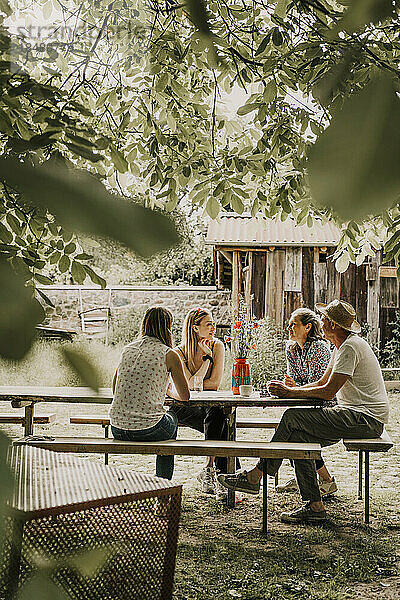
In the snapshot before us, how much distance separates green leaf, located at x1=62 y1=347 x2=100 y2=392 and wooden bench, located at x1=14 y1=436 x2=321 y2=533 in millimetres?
3502

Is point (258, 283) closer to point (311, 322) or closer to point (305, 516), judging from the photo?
point (311, 322)

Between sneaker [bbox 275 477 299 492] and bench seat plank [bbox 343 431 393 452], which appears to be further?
sneaker [bbox 275 477 299 492]

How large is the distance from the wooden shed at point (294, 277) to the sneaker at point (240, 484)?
5940 mm

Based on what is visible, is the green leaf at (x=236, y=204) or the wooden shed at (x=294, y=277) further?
the wooden shed at (x=294, y=277)

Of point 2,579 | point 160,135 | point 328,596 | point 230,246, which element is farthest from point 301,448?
point 230,246

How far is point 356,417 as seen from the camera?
13.5 feet

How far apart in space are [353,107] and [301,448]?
3.63 metres

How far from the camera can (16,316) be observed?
0.25 m

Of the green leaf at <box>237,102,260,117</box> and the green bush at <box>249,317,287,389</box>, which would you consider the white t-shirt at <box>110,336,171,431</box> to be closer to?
the green leaf at <box>237,102,260,117</box>

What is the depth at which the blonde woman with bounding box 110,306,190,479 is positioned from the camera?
152 inches

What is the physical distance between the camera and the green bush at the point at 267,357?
9266mm

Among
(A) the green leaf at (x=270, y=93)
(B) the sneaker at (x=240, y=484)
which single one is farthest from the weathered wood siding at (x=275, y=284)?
(A) the green leaf at (x=270, y=93)

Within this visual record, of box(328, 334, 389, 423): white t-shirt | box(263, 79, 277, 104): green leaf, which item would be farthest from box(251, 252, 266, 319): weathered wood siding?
box(263, 79, 277, 104): green leaf

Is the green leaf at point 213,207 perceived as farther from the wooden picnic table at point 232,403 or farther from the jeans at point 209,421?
the jeans at point 209,421
